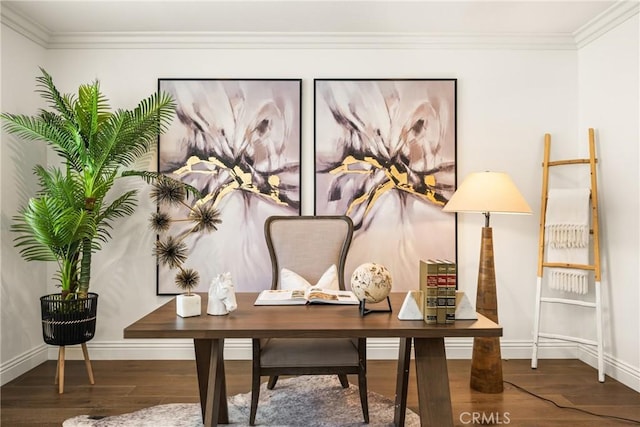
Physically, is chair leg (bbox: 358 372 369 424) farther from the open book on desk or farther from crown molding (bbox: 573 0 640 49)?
crown molding (bbox: 573 0 640 49)

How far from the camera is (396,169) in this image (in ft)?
11.4

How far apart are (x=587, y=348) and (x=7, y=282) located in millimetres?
4060

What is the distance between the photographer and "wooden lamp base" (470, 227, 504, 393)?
2812 millimetres

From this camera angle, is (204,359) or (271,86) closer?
(204,359)

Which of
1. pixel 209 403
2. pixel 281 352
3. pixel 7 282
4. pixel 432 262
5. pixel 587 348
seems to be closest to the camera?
pixel 432 262

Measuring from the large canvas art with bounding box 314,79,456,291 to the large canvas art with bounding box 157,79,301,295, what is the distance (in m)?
0.26

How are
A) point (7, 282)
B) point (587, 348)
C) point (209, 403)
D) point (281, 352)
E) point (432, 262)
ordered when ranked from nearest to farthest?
1. point (432, 262)
2. point (209, 403)
3. point (281, 352)
4. point (7, 282)
5. point (587, 348)

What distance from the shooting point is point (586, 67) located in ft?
11.2

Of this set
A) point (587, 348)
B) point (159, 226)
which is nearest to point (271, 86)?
point (159, 226)

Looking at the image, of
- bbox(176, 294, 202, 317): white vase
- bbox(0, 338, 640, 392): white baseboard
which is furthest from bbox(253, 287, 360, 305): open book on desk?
bbox(0, 338, 640, 392): white baseboard

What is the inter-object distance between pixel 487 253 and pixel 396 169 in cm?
95

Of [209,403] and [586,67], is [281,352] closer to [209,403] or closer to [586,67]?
[209,403]

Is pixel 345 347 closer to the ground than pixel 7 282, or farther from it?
closer to the ground

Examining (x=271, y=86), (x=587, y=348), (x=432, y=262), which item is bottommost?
(x=587, y=348)
